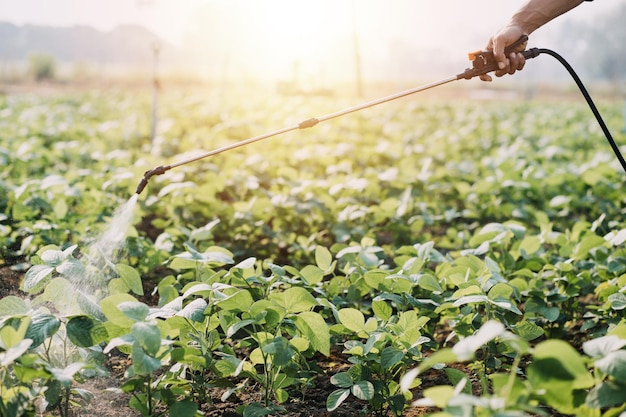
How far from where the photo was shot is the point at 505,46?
9.29 ft

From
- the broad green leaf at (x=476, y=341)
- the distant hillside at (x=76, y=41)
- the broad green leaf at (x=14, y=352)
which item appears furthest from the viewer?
the distant hillside at (x=76, y=41)

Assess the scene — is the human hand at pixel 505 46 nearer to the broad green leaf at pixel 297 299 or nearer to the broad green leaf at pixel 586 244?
the broad green leaf at pixel 586 244

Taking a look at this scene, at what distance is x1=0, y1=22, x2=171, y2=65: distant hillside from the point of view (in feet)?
464

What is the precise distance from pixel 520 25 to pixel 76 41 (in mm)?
156347

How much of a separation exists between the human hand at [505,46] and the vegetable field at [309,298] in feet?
2.24

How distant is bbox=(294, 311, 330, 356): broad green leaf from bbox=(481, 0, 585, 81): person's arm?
132cm

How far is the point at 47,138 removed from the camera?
312 inches

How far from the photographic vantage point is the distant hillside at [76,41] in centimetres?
14150

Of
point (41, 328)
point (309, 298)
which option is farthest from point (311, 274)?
point (41, 328)

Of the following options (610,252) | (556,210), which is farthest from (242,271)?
(556,210)

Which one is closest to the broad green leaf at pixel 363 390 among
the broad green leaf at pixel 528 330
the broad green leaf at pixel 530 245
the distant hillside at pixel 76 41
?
the broad green leaf at pixel 528 330

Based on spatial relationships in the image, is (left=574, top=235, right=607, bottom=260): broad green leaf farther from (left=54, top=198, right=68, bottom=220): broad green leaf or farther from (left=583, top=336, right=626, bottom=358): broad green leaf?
(left=54, top=198, right=68, bottom=220): broad green leaf

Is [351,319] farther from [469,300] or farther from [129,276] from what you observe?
[129,276]

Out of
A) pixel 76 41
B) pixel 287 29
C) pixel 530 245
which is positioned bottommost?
pixel 530 245
